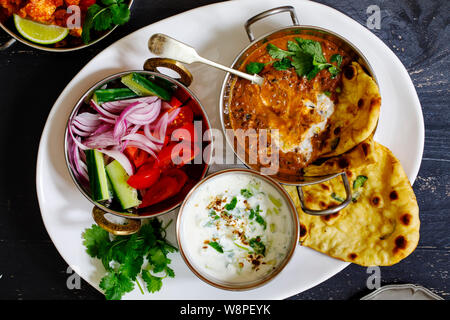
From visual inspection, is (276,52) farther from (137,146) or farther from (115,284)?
(115,284)

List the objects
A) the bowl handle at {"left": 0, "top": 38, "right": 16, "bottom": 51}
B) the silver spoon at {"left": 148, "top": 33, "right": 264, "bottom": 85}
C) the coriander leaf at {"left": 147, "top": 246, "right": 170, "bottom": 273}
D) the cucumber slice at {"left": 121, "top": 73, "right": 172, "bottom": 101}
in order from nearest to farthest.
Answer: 1. the silver spoon at {"left": 148, "top": 33, "right": 264, "bottom": 85}
2. the cucumber slice at {"left": 121, "top": 73, "right": 172, "bottom": 101}
3. the coriander leaf at {"left": 147, "top": 246, "right": 170, "bottom": 273}
4. the bowl handle at {"left": 0, "top": 38, "right": 16, "bottom": 51}

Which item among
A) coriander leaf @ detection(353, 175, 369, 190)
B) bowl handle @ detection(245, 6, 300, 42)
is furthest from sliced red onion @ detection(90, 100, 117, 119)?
coriander leaf @ detection(353, 175, 369, 190)

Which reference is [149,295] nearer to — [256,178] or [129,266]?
[129,266]

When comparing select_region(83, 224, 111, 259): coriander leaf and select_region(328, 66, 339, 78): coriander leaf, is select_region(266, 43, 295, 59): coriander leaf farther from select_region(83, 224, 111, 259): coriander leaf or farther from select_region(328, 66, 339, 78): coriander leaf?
select_region(83, 224, 111, 259): coriander leaf

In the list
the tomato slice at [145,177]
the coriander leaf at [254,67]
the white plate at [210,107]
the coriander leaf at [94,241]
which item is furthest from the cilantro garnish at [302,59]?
the coriander leaf at [94,241]

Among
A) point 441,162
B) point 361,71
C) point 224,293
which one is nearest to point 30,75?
point 224,293

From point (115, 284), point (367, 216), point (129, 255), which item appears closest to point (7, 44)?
point (129, 255)
